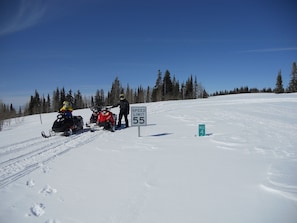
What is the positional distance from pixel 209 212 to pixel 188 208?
12.2 inches

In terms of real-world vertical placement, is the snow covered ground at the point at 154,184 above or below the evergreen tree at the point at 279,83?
below

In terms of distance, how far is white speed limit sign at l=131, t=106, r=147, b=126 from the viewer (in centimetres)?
929

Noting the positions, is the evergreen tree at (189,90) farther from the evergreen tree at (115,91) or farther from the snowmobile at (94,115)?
the snowmobile at (94,115)

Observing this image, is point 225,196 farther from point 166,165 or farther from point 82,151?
point 82,151

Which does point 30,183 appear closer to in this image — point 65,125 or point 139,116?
point 139,116

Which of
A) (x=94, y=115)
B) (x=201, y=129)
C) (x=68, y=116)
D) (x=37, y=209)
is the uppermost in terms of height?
(x=68, y=116)

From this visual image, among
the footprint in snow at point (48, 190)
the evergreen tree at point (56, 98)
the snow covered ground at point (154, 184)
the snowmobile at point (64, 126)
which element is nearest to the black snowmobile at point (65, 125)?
the snowmobile at point (64, 126)

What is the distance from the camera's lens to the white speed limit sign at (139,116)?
9.29 meters

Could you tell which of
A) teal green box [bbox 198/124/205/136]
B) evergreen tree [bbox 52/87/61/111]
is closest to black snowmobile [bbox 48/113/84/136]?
teal green box [bbox 198/124/205/136]

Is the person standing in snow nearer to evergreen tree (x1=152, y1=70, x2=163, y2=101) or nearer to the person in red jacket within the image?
the person in red jacket

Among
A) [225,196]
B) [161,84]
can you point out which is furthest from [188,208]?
[161,84]

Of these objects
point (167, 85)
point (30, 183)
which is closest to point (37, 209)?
point (30, 183)

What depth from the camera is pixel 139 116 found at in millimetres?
9383

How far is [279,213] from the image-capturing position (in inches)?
120
